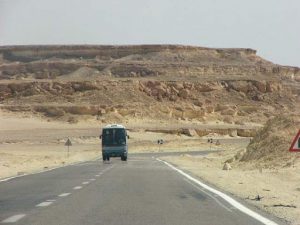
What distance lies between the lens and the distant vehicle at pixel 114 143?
56000 mm

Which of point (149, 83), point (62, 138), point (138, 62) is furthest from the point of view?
point (138, 62)

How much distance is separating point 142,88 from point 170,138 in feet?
126

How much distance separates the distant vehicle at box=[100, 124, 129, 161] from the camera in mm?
56000

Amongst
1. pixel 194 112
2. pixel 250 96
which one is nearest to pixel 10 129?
pixel 194 112

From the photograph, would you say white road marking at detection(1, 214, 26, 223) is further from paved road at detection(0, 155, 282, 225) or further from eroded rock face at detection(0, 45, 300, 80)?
eroded rock face at detection(0, 45, 300, 80)

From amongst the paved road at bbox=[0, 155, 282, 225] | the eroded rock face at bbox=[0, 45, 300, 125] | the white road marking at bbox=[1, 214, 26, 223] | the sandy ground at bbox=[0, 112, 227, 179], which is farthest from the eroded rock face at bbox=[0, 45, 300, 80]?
the white road marking at bbox=[1, 214, 26, 223]

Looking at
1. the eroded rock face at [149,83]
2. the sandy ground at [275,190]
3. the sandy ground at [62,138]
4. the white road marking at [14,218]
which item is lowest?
the sandy ground at [62,138]

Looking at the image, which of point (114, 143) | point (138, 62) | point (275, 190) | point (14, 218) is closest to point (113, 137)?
point (114, 143)

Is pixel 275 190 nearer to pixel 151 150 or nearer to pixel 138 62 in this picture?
pixel 151 150

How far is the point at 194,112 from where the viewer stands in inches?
5423

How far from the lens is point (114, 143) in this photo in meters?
56.8

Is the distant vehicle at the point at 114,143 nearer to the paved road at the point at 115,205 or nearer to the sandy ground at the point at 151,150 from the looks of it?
the sandy ground at the point at 151,150

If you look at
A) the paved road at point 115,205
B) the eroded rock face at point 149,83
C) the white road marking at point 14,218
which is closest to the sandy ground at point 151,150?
the paved road at point 115,205

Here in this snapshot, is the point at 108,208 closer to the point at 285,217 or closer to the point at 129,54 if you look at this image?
the point at 285,217
